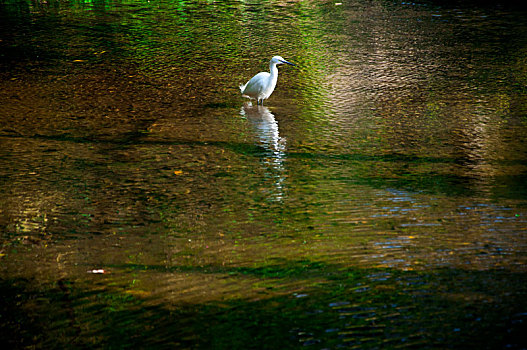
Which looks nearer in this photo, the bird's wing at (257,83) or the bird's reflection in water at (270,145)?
the bird's reflection in water at (270,145)

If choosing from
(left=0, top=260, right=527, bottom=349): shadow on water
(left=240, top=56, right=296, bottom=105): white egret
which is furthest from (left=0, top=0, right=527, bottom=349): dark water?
(left=240, top=56, right=296, bottom=105): white egret

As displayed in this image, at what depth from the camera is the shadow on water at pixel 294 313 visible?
12.5ft

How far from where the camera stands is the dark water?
407 cm

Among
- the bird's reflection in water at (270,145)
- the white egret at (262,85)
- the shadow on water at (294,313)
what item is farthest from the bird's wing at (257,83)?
the shadow on water at (294,313)

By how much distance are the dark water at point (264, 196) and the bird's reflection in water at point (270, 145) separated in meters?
0.03

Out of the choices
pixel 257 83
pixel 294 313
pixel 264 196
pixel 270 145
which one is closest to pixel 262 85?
pixel 257 83

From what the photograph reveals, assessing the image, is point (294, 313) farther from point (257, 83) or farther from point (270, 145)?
point (257, 83)

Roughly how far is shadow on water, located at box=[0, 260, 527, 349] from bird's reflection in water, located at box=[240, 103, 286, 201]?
1.68 meters

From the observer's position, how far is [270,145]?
755 centimetres

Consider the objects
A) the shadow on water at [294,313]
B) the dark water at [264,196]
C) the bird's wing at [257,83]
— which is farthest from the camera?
the bird's wing at [257,83]

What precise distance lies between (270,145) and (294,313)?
366 centimetres

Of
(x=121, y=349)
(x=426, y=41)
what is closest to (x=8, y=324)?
(x=121, y=349)

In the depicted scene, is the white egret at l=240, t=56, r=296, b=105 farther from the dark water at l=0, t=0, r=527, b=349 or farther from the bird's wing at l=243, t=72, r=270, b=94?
the dark water at l=0, t=0, r=527, b=349

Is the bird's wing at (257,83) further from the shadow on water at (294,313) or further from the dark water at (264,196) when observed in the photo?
the shadow on water at (294,313)
